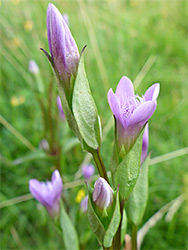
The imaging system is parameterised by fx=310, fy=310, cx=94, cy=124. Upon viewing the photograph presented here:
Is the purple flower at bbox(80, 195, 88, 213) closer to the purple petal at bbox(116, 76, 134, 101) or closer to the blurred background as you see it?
the blurred background

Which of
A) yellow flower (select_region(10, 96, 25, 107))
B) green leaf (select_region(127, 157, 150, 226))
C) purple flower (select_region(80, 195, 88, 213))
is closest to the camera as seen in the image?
green leaf (select_region(127, 157, 150, 226))

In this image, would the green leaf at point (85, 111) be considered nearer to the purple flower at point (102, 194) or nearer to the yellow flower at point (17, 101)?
the purple flower at point (102, 194)

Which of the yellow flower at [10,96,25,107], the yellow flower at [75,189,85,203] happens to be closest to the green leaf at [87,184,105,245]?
the yellow flower at [75,189,85,203]

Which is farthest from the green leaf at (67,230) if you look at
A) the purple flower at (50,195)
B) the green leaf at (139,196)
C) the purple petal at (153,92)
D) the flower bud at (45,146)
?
the flower bud at (45,146)

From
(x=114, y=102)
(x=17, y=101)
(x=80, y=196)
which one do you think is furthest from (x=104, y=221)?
(x=17, y=101)

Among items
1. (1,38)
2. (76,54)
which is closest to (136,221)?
(76,54)

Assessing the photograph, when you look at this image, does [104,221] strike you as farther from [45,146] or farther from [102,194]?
[45,146]
